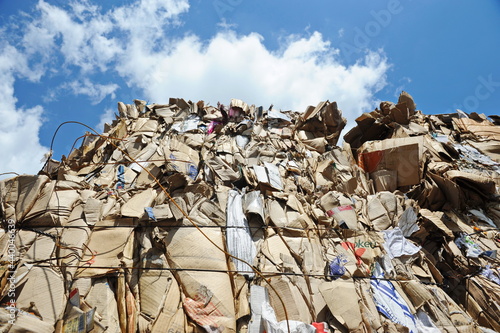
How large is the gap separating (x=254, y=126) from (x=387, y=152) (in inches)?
103

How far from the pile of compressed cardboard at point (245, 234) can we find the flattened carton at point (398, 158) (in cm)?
3

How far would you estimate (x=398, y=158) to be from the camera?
578 centimetres

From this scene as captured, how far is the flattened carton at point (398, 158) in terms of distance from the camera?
5629 millimetres

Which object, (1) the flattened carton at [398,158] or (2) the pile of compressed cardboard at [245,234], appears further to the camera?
(1) the flattened carton at [398,158]

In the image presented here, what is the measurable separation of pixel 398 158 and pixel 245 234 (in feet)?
11.5

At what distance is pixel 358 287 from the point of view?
3.78m

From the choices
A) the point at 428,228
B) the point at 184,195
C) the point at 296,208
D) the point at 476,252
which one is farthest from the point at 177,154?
the point at 476,252

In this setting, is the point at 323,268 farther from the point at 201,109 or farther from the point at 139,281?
the point at 201,109

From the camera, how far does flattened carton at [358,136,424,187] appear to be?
5.63m

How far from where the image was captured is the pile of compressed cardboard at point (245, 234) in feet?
10.9

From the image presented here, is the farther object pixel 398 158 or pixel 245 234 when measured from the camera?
pixel 398 158

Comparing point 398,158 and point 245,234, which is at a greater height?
point 398,158

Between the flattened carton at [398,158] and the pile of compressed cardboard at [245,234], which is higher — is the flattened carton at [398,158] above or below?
above

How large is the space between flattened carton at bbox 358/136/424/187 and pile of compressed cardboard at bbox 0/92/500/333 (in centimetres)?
3
